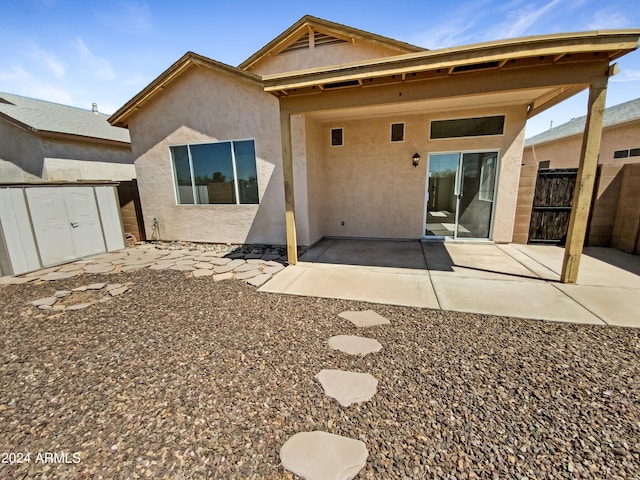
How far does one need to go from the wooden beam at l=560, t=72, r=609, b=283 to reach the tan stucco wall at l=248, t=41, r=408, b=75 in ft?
14.7

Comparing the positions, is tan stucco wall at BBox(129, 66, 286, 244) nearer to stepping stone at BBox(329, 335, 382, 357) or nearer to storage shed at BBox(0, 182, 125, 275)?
storage shed at BBox(0, 182, 125, 275)

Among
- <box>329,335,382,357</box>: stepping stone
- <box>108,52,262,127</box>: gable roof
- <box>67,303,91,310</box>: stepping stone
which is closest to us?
<box>329,335,382,357</box>: stepping stone

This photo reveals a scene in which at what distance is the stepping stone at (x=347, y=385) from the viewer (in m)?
2.16

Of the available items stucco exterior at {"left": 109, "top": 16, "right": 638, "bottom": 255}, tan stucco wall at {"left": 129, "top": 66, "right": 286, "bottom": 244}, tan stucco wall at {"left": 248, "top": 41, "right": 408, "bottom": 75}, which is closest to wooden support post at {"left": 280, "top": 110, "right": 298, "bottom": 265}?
stucco exterior at {"left": 109, "top": 16, "right": 638, "bottom": 255}

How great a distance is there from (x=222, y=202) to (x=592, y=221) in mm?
9433

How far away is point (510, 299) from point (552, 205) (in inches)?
177

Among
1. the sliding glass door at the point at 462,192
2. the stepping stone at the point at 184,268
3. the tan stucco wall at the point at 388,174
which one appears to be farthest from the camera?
the sliding glass door at the point at 462,192

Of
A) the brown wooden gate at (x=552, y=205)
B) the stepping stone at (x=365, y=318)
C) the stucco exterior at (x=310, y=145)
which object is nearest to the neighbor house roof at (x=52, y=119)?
the stucco exterior at (x=310, y=145)

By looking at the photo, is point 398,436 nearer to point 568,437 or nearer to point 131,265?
point 568,437

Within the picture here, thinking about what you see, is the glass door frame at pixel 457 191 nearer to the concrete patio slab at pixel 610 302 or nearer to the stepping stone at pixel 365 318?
the concrete patio slab at pixel 610 302

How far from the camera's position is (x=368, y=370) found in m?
2.47

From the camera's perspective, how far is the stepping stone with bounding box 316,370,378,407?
2158mm

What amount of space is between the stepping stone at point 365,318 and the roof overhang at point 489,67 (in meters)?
3.39

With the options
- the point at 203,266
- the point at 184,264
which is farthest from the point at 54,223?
the point at 203,266
